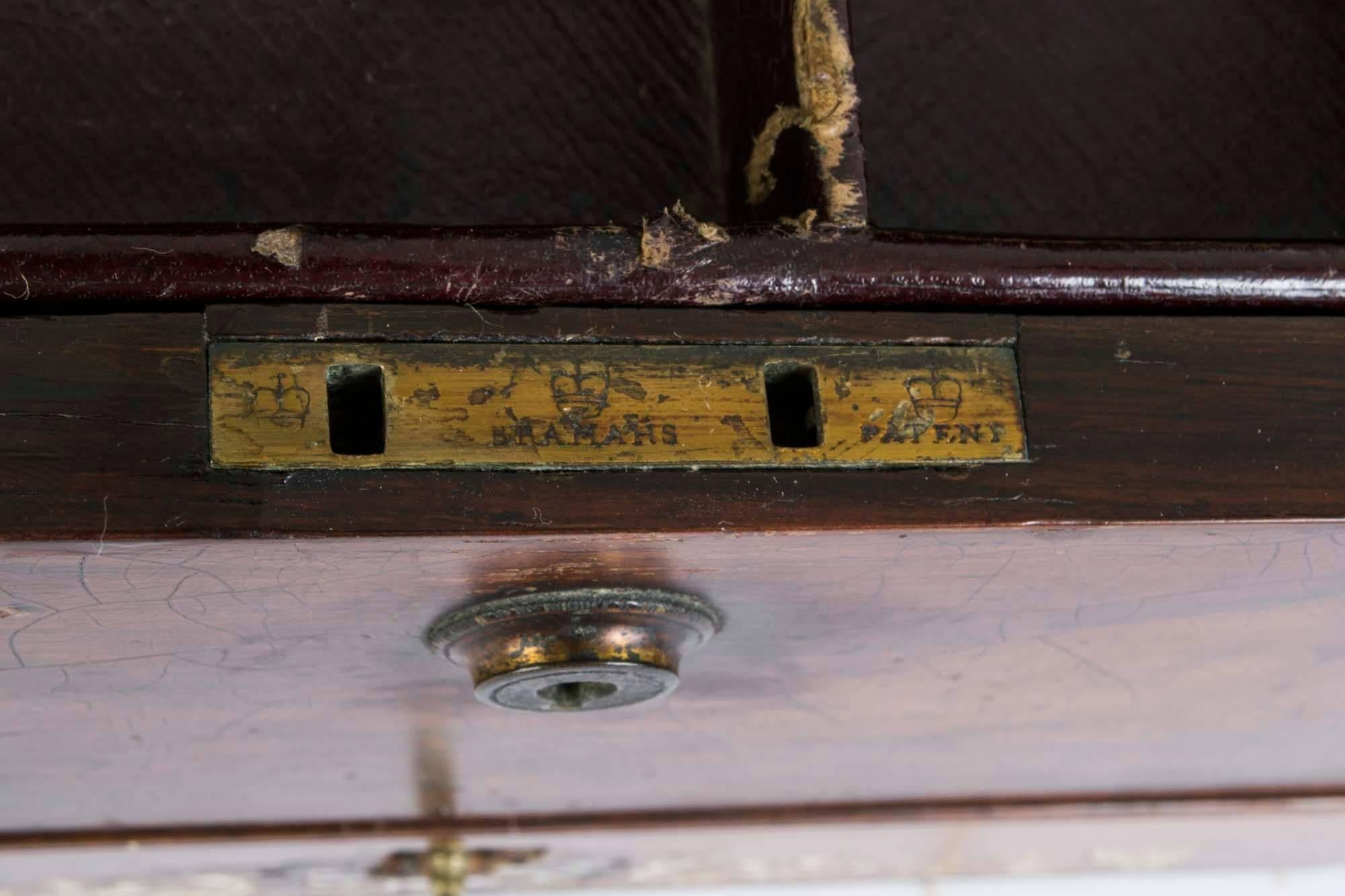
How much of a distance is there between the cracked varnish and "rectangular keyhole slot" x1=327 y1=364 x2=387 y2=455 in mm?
51

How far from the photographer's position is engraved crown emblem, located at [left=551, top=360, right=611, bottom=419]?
57 cm

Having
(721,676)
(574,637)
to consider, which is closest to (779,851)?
(721,676)

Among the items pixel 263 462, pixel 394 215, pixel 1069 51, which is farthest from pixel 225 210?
pixel 1069 51

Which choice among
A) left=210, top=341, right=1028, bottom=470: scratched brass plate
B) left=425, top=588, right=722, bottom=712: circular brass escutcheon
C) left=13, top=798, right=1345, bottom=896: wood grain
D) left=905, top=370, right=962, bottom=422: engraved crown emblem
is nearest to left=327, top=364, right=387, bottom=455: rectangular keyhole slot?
left=210, top=341, right=1028, bottom=470: scratched brass plate

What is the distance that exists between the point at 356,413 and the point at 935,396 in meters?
0.25

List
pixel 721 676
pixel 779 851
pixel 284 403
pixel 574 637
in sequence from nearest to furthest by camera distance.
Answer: pixel 284 403 → pixel 574 637 → pixel 721 676 → pixel 779 851

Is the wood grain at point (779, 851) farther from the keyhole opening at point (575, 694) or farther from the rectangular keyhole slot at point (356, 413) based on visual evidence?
the rectangular keyhole slot at point (356, 413)

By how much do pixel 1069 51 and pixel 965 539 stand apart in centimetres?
31

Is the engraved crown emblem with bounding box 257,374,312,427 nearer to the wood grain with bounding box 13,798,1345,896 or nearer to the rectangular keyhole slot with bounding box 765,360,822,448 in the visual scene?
the rectangular keyhole slot with bounding box 765,360,822,448

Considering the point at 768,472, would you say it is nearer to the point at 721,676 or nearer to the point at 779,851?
the point at 721,676

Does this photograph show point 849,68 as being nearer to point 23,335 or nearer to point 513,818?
point 23,335

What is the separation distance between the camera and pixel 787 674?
0.81 m

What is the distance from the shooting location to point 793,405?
2.03ft

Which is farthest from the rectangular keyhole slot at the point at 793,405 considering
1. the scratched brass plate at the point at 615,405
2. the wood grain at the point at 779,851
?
the wood grain at the point at 779,851
